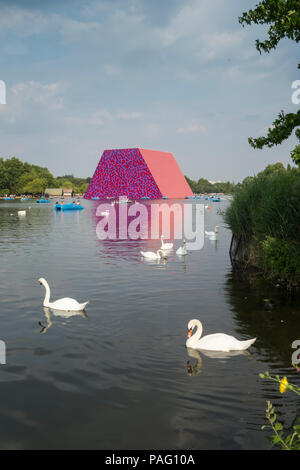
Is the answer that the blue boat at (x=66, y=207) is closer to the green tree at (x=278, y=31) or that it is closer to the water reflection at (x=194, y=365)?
the green tree at (x=278, y=31)

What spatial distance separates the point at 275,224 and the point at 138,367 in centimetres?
810

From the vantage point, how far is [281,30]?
1097cm

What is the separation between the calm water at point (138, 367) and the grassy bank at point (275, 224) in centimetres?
96

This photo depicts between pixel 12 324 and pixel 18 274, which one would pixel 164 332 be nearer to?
pixel 12 324

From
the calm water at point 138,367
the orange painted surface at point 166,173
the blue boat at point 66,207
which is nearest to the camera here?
the calm water at point 138,367

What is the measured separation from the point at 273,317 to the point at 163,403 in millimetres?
4976

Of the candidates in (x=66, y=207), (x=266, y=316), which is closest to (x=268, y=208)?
(x=266, y=316)

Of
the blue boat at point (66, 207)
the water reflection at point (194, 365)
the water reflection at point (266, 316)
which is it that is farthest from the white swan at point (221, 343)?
the blue boat at point (66, 207)

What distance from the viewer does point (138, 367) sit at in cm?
712

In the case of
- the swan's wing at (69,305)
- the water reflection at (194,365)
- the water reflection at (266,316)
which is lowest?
the water reflection at (194,365)

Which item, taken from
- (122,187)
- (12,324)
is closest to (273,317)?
(12,324)

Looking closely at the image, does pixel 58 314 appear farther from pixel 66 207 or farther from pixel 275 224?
pixel 66 207

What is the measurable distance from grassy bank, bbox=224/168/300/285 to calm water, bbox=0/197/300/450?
96 cm

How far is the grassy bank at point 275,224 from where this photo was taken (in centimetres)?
1270
